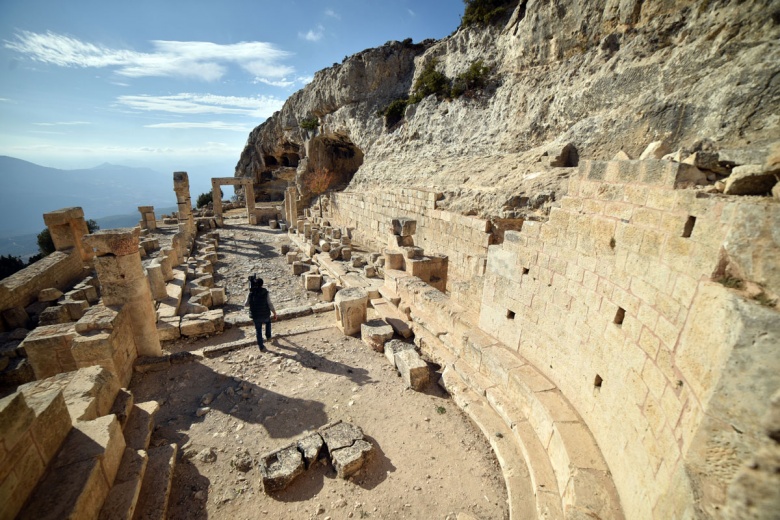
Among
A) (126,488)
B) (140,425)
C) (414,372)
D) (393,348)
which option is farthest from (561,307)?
(140,425)

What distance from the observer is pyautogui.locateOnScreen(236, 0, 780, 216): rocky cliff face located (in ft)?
20.5

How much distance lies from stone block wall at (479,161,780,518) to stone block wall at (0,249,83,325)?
42.3 feet

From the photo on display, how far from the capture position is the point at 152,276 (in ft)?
27.4

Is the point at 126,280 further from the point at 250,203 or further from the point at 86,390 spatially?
the point at 250,203

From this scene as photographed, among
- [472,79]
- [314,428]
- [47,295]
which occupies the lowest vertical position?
[47,295]

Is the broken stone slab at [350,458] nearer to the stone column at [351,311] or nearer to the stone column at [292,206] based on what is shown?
the stone column at [351,311]

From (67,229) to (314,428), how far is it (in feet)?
48.2

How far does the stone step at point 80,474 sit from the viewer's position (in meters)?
2.61

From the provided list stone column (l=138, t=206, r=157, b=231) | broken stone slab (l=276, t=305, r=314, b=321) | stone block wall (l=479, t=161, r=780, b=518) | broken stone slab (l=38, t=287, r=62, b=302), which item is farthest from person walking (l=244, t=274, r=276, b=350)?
stone column (l=138, t=206, r=157, b=231)

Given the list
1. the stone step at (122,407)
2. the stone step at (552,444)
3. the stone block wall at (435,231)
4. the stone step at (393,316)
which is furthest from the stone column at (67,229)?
the stone step at (552,444)

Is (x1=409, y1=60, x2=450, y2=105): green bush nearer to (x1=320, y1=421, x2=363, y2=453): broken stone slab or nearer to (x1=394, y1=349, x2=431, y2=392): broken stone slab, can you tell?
(x1=394, y1=349, x2=431, y2=392): broken stone slab

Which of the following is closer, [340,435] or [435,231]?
[340,435]

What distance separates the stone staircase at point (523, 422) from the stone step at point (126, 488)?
381 centimetres

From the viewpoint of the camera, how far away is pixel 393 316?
7.06 metres
